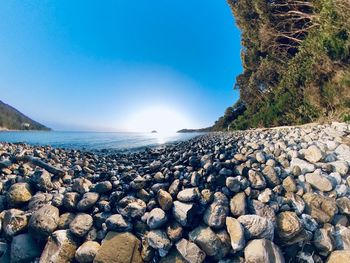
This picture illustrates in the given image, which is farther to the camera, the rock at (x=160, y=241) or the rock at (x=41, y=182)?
the rock at (x=41, y=182)

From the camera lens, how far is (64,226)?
109 inches

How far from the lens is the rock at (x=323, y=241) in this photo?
8.47 feet

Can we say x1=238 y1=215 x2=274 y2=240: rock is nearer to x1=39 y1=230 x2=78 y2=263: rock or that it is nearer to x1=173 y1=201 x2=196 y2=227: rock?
x1=173 y1=201 x2=196 y2=227: rock

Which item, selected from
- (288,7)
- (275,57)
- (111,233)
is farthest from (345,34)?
(111,233)

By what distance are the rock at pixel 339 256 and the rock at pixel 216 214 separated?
43.6 inches

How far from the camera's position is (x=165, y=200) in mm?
2877

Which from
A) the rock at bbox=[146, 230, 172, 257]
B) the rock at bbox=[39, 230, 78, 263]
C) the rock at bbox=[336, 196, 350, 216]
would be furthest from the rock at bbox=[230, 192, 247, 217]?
the rock at bbox=[39, 230, 78, 263]

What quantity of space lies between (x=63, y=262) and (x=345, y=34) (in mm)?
13620

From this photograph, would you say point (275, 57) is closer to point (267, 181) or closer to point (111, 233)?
point (267, 181)

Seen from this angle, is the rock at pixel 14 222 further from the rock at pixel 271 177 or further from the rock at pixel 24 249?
the rock at pixel 271 177

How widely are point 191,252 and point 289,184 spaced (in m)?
1.79

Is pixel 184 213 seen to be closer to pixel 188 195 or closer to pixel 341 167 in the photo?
pixel 188 195

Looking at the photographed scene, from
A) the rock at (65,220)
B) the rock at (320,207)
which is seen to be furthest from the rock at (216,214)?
the rock at (65,220)

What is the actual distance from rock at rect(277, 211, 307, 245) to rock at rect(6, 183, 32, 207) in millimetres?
3245
